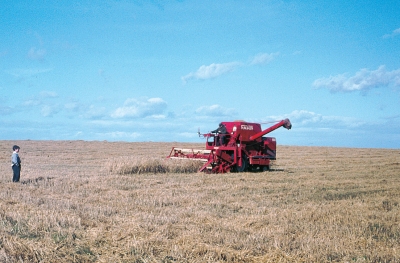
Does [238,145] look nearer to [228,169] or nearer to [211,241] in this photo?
[228,169]

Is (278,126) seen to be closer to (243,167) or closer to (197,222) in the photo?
(243,167)

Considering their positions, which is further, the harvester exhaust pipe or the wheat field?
the harvester exhaust pipe

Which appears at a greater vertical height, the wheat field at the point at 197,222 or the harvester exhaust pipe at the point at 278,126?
the harvester exhaust pipe at the point at 278,126

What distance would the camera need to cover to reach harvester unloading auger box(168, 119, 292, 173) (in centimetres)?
1850

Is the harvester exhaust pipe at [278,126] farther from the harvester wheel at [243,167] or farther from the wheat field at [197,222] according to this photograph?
the wheat field at [197,222]

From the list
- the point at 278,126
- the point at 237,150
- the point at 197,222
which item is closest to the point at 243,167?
the point at 237,150

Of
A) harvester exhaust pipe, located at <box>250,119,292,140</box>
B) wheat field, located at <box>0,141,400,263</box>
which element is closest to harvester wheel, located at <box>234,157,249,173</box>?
harvester exhaust pipe, located at <box>250,119,292,140</box>

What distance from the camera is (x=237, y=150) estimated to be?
61.6 ft

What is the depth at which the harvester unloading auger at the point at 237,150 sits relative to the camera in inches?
728

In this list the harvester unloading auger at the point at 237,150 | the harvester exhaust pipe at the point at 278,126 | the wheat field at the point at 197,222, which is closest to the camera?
the wheat field at the point at 197,222

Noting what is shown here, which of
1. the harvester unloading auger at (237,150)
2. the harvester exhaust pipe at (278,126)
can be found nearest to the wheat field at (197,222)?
the harvester unloading auger at (237,150)

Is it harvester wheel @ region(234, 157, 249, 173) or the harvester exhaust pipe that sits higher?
the harvester exhaust pipe

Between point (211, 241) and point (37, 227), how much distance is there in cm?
260

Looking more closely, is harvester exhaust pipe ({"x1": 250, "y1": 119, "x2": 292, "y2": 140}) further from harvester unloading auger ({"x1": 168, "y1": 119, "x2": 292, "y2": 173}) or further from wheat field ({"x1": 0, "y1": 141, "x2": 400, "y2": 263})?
wheat field ({"x1": 0, "y1": 141, "x2": 400, "y2": 263})
